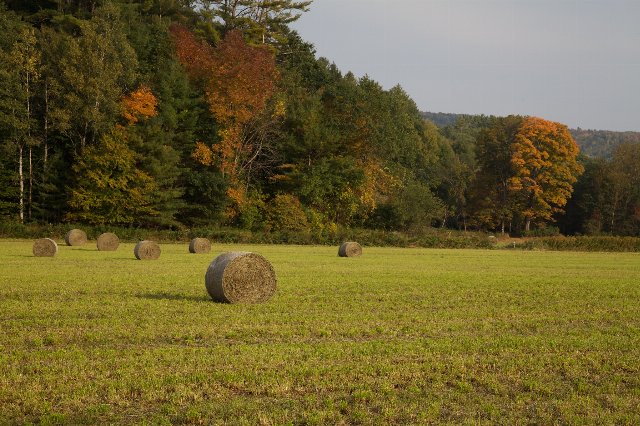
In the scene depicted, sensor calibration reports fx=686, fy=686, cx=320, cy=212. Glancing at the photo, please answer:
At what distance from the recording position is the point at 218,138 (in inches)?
2530

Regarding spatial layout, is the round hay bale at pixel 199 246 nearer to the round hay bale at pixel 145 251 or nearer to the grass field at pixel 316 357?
the round hay bale at pixel 145 251

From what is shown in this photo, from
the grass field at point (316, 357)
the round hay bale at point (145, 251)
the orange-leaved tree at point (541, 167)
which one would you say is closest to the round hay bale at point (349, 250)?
the round hay bale at point (145, 251)

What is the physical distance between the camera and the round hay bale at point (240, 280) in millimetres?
17375

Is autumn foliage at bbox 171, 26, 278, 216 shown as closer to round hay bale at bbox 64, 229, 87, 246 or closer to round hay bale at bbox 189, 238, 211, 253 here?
round hay bale at bbox 64, 229, 87, 246

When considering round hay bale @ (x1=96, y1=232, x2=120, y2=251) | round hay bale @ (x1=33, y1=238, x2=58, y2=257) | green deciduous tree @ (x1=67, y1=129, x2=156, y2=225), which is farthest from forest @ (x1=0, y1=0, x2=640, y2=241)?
round hay bale @ (x1=33, y1=238, x2=58, y2=257)

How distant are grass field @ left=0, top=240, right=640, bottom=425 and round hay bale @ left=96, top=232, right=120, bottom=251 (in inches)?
793

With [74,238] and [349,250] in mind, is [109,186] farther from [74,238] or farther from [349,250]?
[349,250]

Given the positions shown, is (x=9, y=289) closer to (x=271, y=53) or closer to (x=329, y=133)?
(x=329, y=133)

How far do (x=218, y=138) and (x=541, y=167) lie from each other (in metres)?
42.7

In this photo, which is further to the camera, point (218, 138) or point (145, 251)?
point (218, 138)

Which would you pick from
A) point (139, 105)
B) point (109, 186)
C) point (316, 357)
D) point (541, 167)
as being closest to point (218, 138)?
point (139, 105)

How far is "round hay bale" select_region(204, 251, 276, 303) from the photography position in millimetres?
17375

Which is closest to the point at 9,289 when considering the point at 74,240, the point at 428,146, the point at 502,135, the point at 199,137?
the point at 74,240

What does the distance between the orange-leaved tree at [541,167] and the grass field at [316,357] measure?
66833 mm
